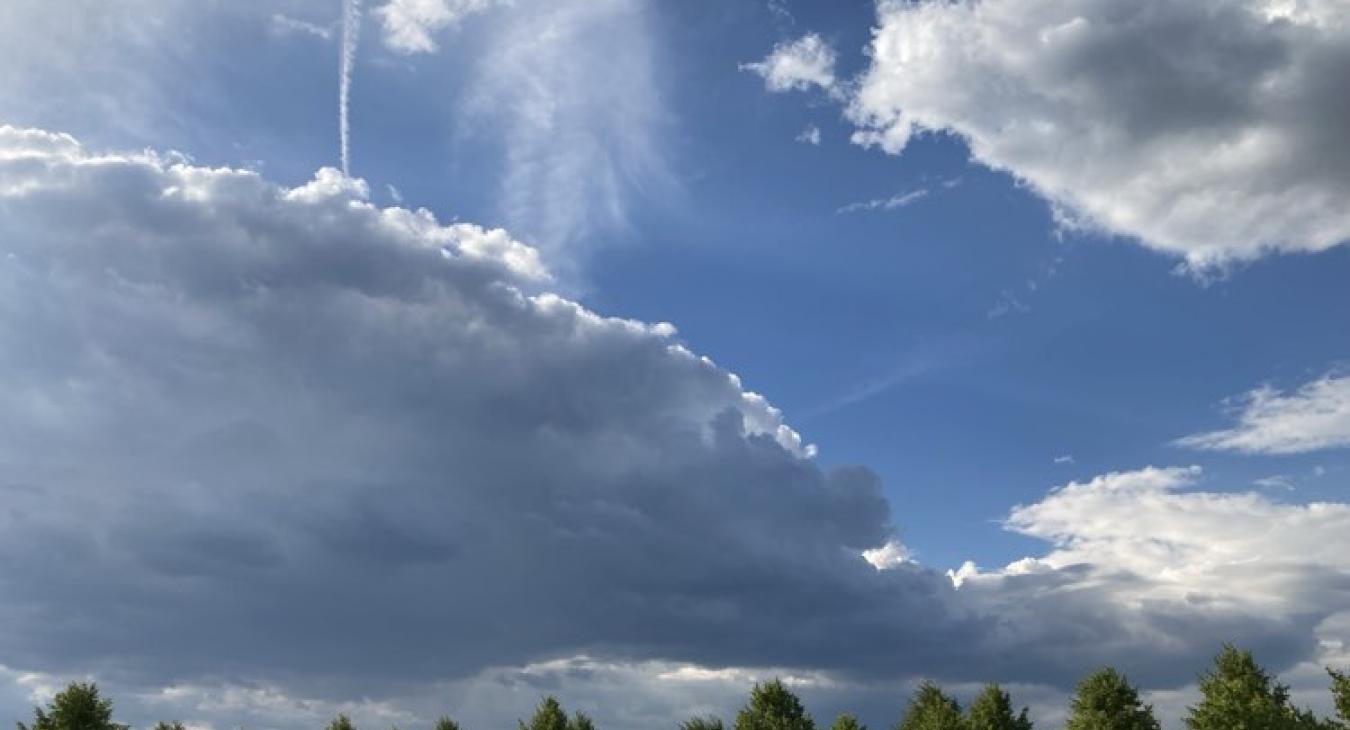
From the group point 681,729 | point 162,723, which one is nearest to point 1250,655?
point 681,729

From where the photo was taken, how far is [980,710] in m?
81.8

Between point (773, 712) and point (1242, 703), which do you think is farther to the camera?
point (773, 712)

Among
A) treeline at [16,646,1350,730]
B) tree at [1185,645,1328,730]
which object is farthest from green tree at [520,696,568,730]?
tree at [1185,645,1328,730]

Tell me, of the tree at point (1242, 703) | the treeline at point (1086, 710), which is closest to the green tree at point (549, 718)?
the treeline at point (1086, 710)

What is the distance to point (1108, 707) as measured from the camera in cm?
7525

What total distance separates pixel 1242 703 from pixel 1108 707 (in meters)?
9.15

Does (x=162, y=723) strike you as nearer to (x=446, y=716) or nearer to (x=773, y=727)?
(x=446, y=716)

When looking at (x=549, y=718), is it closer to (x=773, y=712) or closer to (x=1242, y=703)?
(x=773, y=712)

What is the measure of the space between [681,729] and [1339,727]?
161ft

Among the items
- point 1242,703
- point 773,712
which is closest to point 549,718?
point 773,712

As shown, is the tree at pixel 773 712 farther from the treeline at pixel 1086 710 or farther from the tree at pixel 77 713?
the tree at pixel 77 713

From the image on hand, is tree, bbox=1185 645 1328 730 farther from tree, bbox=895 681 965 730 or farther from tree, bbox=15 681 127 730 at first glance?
tree, bbox=15 681 127 730

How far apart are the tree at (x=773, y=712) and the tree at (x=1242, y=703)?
29281 mm

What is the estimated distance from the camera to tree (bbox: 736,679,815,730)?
87.8 metres
